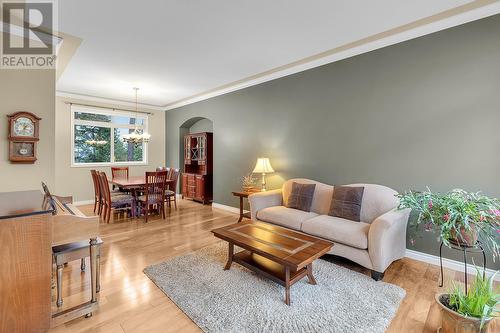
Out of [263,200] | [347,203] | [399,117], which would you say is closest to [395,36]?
[399,117]

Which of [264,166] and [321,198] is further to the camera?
[264,166]

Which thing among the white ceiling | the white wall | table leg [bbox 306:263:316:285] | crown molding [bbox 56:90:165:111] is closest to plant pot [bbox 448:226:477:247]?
table leg [bbox 306:263:316:285]

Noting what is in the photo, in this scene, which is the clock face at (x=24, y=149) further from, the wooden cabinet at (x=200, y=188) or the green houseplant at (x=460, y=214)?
the green houseplant at (x=460, y=214)

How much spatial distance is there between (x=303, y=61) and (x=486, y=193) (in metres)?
2.96

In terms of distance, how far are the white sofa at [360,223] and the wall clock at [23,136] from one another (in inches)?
117

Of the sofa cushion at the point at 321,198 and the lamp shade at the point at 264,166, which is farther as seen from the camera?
the lamp shade at the point at 264,166

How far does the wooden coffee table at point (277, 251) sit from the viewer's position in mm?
2031

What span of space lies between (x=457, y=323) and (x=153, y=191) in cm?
456

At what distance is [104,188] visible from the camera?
4.43 m

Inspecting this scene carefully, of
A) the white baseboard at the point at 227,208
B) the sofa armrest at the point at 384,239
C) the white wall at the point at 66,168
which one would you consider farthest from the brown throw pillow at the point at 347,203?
the white wall at the point at 66,168

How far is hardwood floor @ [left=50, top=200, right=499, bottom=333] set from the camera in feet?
5.97

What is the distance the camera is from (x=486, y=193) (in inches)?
99.8

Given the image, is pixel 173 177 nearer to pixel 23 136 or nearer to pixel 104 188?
pixel 104 188

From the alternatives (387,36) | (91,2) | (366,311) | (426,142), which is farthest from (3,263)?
(387,36)
